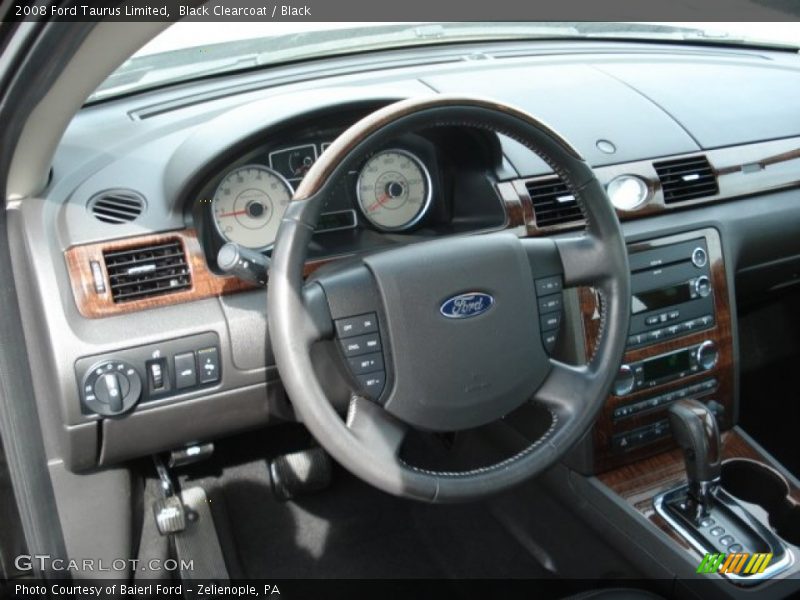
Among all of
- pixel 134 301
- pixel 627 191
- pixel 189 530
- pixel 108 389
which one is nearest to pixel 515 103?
pixel 627 191

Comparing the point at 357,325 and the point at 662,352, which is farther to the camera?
the point at 662,352

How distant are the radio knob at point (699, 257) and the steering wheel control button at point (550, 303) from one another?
0.67 m

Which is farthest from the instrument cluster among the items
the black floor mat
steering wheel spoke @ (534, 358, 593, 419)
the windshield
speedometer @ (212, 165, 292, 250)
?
the black floor mat

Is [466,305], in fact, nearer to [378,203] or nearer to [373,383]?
[373,383]

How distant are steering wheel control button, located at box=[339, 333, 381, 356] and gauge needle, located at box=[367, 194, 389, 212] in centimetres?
55

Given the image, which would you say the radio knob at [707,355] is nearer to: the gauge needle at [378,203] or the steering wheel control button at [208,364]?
the gauge needle at [378,203]

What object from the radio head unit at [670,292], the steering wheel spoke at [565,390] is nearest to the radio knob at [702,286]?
the radio head unit at [670,292]

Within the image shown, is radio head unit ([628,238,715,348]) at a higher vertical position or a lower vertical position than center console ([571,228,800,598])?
higher

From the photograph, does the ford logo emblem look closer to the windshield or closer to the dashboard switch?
the dashboard switch

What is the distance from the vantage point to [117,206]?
5.77 ft

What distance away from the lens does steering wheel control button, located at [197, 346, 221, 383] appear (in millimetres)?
1765

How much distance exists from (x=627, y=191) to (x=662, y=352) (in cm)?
40

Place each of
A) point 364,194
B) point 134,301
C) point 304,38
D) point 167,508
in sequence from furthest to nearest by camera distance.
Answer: point 304,38, point 167,508, point 364,194, point 134,301

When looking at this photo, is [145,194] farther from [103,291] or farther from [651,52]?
[651,52]
